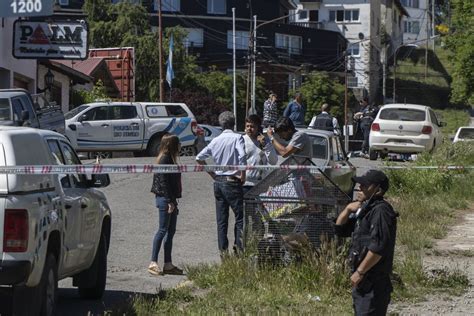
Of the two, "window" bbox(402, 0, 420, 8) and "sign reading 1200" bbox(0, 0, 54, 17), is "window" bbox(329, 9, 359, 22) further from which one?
"sign reading 1200" bbox(0, 0, 54, 17)

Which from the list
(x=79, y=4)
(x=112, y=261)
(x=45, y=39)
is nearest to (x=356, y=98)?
(x=79, y=4)

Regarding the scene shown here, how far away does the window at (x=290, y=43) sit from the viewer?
80375mm

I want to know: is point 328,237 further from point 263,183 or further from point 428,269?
point 428,269

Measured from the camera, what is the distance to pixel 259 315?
30.1 ft

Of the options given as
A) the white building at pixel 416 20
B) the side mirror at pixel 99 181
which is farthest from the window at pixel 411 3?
the side mirror at pixel 99 181

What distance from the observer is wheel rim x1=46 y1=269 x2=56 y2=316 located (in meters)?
8.93

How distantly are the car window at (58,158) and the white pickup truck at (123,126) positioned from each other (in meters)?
18.4

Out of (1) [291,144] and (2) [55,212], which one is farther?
(1) [291,144]

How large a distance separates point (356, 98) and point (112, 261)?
226ft

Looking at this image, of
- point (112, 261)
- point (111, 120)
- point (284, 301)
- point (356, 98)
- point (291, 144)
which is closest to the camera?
point (284, 301)

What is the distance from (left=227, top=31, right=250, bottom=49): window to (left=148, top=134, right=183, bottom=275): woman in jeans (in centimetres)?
6377

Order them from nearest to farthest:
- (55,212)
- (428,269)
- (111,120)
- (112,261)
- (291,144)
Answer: (55,212)
(428,269)
(291,144)
(112,261)
(111,120)

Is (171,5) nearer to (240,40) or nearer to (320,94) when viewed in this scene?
(240,40)

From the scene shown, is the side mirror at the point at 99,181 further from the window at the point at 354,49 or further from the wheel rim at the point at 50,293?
the window at the point at 354,49
